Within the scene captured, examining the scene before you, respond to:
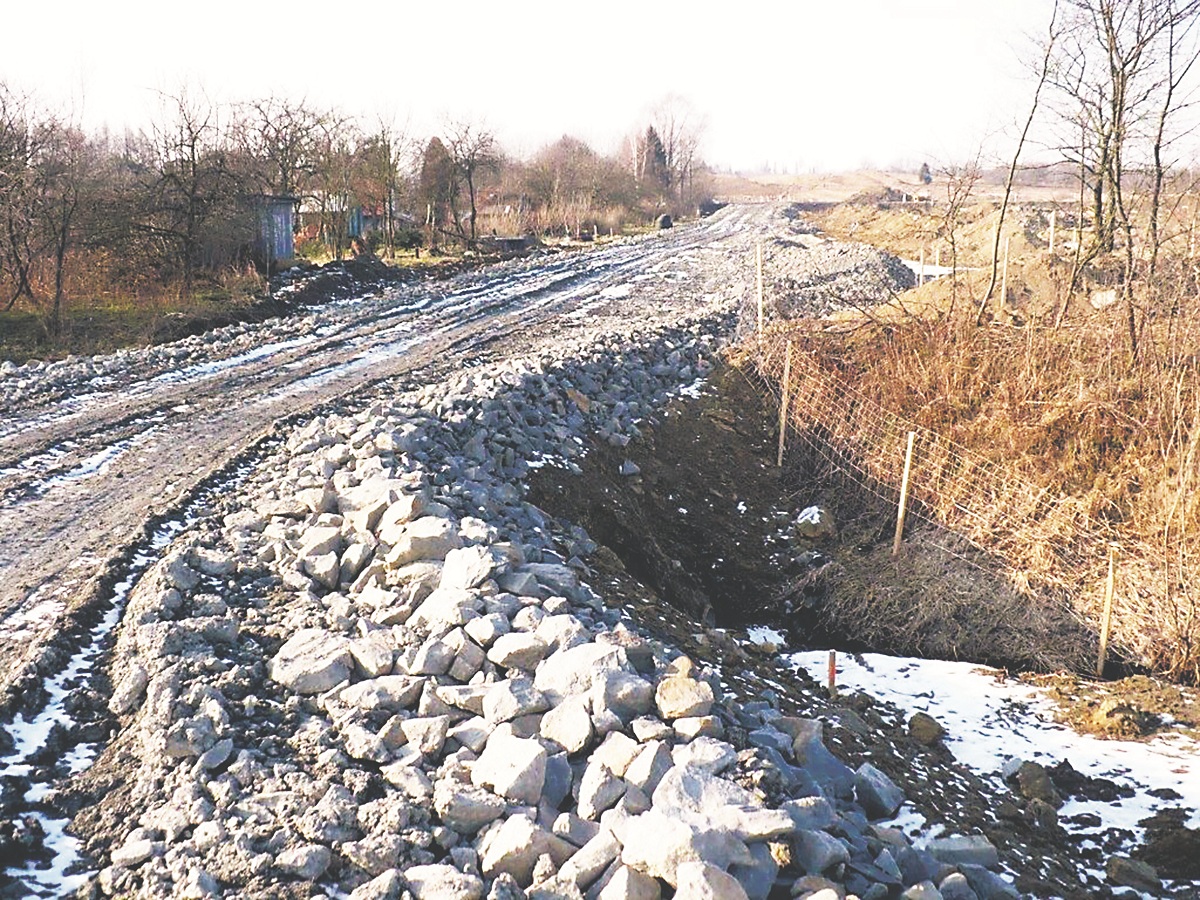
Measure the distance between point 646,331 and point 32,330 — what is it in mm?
9385

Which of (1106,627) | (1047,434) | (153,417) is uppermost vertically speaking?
(153,417)

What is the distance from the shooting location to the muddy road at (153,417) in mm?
4895

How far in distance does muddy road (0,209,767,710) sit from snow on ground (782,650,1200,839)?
444 centimetres

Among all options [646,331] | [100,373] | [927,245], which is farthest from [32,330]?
[927,245]

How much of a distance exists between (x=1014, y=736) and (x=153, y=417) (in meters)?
7.34

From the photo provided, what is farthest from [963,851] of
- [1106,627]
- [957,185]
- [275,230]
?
[275,230]

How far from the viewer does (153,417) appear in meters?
8.42

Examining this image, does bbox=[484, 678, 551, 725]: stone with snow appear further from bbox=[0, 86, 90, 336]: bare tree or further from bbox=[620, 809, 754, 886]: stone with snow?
bbox=[0, 86, 90, 336]: bare tree

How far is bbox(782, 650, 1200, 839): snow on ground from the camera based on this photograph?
193 inches

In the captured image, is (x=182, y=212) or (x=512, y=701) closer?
(x=512, y=701)

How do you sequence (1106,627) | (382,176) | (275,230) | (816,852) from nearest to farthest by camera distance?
1. (816,852)
2. (1106,627)
3. (275,230)
4. (382,176)

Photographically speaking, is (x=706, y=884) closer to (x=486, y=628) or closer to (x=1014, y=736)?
(x=486, y=628)

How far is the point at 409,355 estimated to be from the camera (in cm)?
1180

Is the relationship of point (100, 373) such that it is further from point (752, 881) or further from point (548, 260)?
point (548, 260)
